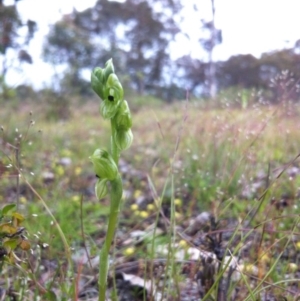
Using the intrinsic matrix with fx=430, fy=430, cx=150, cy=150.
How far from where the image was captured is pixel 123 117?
946 mm

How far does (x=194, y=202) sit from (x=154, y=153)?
1.27 m

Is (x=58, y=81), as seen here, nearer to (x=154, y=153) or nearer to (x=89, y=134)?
(x=89, y=134)

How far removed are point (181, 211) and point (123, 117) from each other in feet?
4.23

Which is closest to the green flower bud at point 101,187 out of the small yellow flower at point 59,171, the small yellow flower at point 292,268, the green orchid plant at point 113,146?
the green orchid plant at point 113,146

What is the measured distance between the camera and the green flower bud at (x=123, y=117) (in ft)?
3.09

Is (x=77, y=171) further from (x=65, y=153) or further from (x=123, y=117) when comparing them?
(x=123, y=117)

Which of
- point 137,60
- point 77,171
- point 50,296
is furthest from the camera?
point 137,60

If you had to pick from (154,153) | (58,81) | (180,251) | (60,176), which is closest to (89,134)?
(154,153)

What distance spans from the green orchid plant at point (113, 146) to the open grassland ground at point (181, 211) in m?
0.08

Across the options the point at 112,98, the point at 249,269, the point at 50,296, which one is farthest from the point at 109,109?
the point at 249,269

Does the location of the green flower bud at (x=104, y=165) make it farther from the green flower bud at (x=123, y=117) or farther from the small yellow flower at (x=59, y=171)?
the small yellow flower at (x=59, y=171)

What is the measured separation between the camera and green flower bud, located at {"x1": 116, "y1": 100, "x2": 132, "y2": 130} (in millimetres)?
942

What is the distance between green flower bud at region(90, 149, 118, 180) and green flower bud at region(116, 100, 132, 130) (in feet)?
0.26

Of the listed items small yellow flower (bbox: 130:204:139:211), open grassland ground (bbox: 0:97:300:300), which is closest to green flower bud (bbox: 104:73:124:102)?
open grassland ground (bbox: 0:97:300:300)
